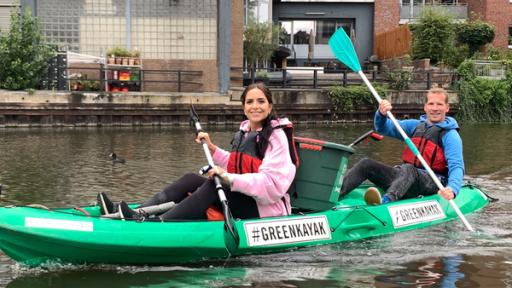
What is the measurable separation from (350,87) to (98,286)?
19293mm

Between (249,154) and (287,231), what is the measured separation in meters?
0.82

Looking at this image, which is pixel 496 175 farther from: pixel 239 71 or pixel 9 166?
pixel 239 71

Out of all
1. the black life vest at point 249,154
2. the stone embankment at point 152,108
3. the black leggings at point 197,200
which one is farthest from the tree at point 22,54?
the black life vest at point 249,154

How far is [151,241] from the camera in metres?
5.86

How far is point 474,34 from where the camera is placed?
97.0 feet

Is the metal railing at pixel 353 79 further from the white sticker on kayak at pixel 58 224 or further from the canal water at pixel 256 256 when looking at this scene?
the white sticker on kayak at pixel 58 224

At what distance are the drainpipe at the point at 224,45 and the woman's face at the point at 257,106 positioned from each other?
17.4m

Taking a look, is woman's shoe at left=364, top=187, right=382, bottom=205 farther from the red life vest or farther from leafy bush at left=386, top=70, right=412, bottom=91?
leafy bush at left=386, top=70, right=412, bottom=91

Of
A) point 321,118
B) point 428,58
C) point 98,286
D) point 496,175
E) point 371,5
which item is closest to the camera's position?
point 98,286

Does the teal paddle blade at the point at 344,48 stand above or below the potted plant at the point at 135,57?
below

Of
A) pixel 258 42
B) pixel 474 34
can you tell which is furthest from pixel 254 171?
pixel 474 34

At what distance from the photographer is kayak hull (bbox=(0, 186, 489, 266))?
→ 18.5 feet

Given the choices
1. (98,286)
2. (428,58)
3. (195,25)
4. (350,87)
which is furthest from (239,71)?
(98,286)

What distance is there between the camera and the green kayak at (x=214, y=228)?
5.67m
